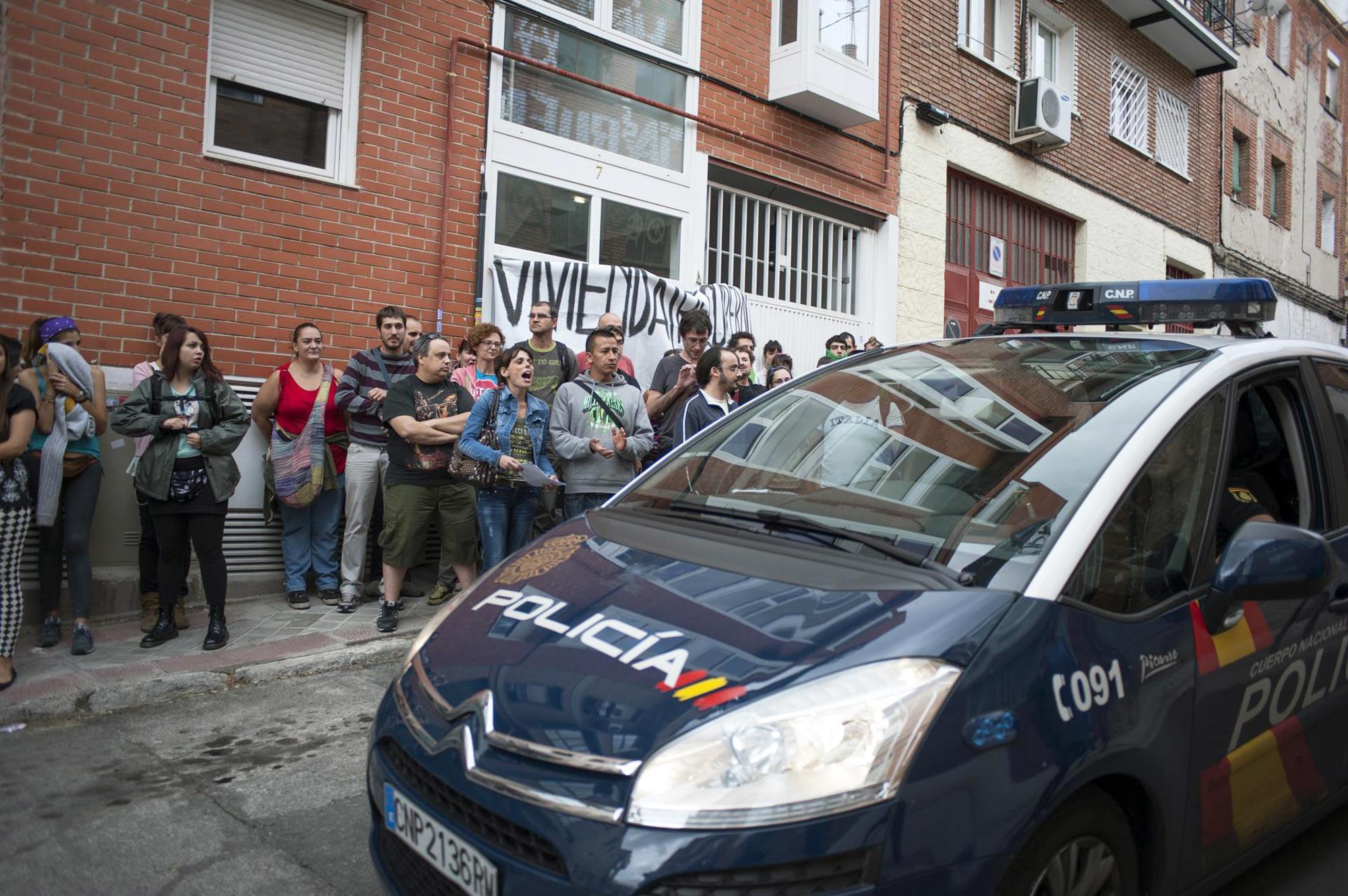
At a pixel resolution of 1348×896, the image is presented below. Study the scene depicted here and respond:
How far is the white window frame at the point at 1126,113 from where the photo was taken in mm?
15250

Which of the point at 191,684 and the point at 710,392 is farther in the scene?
the point at 710,392

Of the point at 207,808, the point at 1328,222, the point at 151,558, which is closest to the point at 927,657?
the point at 207,808

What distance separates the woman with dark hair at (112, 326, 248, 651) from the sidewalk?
0.23m

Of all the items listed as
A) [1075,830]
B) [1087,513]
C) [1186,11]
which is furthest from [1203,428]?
[1186,11]

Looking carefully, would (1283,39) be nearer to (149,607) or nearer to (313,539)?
(313,539)

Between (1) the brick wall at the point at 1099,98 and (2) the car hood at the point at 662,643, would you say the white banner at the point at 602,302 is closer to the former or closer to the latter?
(1) the brick wall at the point at 1099,98

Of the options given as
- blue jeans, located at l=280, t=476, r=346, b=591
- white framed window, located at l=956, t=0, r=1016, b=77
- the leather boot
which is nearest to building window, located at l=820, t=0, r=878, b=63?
white framed window, located at l=956, t=0, r=1016, b=77

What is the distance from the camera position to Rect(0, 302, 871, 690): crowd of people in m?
5.22

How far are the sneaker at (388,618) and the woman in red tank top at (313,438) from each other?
820mm

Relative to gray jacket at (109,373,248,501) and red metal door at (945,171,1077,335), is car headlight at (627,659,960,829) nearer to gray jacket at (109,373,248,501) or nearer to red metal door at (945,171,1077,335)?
gray jacket at (109,373,248,501)

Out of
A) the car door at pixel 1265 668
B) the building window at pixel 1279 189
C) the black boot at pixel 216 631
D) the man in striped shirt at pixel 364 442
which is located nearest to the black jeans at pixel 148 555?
the black boot at pixel 216 631

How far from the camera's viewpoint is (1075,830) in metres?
1.92

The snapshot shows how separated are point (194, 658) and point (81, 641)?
2.10 feet

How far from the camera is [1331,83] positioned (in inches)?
923
